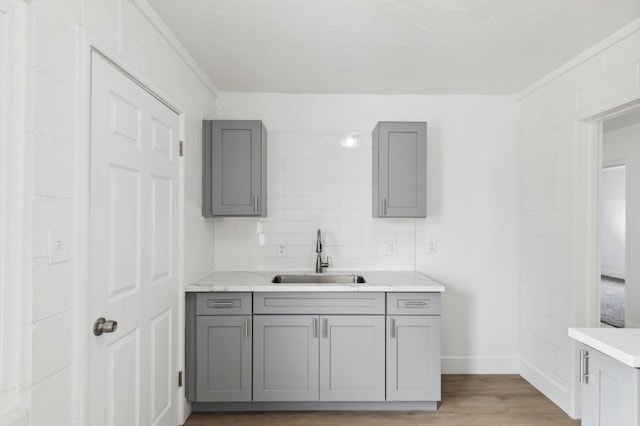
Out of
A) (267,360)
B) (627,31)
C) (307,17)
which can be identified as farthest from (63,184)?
(627,31)

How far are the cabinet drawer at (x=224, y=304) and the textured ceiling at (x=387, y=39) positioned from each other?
167cm

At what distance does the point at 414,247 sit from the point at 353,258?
1.81 feet

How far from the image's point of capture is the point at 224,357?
2756 mm

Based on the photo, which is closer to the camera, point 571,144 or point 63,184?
point 63,184

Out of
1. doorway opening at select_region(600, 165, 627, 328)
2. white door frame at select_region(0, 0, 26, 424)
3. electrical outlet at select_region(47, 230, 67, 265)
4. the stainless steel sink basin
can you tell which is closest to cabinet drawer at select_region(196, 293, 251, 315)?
the stainless steel sink basin

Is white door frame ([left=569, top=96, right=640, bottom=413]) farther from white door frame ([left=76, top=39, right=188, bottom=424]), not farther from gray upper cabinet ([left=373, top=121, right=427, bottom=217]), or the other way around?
white door frame ([left=76, top=39, right=188, bottom=424])

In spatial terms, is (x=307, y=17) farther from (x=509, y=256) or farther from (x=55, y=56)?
(x=509, y=256)

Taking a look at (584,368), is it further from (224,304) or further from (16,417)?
(224,304)

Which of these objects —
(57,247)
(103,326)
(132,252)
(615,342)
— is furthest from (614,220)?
(57,247)

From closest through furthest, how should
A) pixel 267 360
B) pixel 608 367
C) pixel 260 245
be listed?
1. pixel 608 367
2. pixel 267 360
3. pixel 260 245

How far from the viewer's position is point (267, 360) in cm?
276

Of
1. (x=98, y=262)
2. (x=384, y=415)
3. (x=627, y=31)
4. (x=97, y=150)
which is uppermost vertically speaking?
(x=627, y=31)

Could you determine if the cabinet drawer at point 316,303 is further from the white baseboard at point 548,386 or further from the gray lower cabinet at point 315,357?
the white baseboard at point 548,386

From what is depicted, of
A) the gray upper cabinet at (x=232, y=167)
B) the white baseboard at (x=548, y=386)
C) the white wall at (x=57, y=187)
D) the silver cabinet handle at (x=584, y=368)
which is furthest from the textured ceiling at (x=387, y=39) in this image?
the white baseboard at (x=548, y=386)
